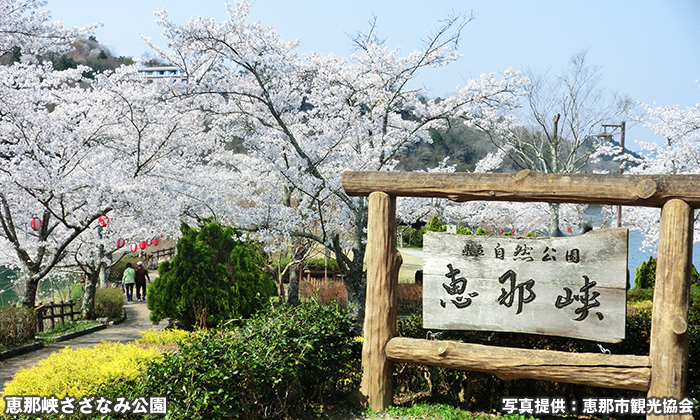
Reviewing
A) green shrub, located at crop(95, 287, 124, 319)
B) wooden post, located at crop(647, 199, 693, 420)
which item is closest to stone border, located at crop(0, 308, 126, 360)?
green shrub, located at crop(95, 287, 124, 319)

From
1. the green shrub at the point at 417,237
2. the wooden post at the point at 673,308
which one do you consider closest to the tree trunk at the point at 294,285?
the wooden post at the point at 673,308

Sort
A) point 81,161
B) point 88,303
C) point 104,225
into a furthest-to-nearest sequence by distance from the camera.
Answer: point 88,303, point 81,161, point 104,225

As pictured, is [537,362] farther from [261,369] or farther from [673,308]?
[261,369]

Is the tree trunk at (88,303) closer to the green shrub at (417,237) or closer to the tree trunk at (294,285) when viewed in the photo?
the tree trunk at (294,285)

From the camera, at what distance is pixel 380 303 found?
15.2 feet

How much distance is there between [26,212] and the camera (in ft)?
39.4

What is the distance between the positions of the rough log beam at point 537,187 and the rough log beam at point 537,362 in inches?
48.6

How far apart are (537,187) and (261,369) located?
2.60m

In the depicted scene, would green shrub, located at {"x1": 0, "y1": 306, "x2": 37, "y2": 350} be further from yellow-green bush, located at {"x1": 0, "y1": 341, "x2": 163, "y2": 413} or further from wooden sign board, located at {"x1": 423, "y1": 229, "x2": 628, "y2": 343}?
wooden sign board, located at {"x1": 423, "y1": 229, "x2": 628, "y2": 343}

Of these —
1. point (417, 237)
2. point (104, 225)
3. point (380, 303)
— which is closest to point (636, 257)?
point (417, 237)

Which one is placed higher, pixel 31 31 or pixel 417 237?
pixel 31 31

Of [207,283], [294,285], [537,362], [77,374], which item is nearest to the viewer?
[77,374]

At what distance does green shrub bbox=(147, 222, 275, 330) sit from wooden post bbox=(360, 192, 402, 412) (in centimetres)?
482

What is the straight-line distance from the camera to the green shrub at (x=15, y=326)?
937cm
